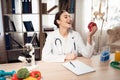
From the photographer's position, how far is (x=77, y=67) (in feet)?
4.74

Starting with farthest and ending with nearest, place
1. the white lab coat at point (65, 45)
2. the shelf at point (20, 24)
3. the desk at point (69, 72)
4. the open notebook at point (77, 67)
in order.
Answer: the shelf at point (20, 24)
the white lab coat at point (65, 45)
the open notebook at point (77, 67)
the desk at point (69, 72)

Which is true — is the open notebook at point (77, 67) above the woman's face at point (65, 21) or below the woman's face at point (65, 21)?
below

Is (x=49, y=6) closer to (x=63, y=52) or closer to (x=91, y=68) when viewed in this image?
(x=63, y=52)

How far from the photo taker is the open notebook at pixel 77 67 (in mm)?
1354

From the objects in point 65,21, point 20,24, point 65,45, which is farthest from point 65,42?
point 20,24

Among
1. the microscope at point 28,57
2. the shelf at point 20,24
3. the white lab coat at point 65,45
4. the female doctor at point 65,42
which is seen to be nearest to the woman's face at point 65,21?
the female doctor at point 65,42

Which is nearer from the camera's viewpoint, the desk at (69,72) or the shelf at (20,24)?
the desk at (69,72)

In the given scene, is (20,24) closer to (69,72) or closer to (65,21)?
(65,21)

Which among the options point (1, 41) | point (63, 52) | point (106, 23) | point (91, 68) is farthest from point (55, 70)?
point (106, 23)

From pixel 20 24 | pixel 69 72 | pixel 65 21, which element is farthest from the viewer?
pixel 20 24

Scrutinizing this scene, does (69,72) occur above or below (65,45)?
below

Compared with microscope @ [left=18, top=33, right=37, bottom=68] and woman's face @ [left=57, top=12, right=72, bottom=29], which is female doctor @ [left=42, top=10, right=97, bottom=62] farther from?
microscope @ [left=18, top=33, right=37, bottom=68]

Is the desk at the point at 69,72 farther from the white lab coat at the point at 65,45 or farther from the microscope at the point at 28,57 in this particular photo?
the white lab coat at the point at 65,45

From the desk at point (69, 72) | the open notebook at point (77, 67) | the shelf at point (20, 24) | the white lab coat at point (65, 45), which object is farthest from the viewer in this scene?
the shelf at point (20, 24)
